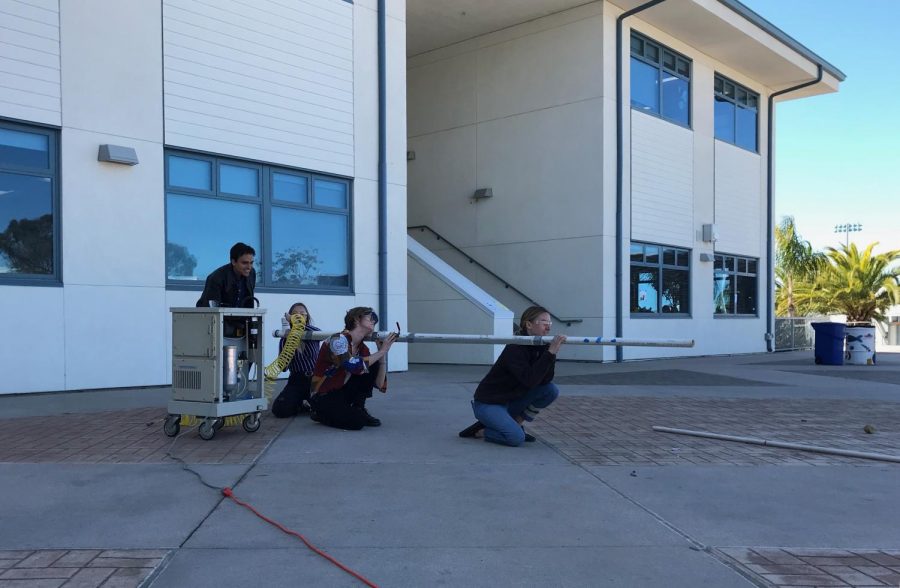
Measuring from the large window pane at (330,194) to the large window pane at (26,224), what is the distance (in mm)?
4087

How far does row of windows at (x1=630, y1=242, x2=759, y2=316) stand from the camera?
17.2 metres

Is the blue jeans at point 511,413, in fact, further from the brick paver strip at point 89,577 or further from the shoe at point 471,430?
the brick paver strip at point 89,577

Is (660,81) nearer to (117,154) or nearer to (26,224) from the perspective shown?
(117,154)

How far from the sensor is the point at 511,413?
21.1 feet

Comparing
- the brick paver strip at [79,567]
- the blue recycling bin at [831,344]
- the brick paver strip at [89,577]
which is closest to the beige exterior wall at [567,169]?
the blue recycling bin at [831,344]

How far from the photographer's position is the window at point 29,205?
338 inches

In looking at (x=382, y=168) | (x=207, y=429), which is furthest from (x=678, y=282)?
(x=207, y=429)

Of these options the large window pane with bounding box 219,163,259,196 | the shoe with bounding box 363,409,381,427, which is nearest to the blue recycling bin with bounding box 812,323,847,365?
the large window pane with bounding box 219,163,259,196

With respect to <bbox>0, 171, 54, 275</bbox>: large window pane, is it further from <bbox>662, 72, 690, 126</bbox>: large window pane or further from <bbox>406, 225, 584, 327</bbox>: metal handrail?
<bbox>662, 72, 690, 126</bbox>: large window pane

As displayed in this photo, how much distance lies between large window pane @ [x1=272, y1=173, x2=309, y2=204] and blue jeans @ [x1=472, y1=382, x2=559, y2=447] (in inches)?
248

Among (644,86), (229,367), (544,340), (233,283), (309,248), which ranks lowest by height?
(229,367)

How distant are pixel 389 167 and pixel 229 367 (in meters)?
7.11

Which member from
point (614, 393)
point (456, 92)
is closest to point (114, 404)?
point (614, 393)

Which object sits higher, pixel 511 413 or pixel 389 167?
pixel 389 167
